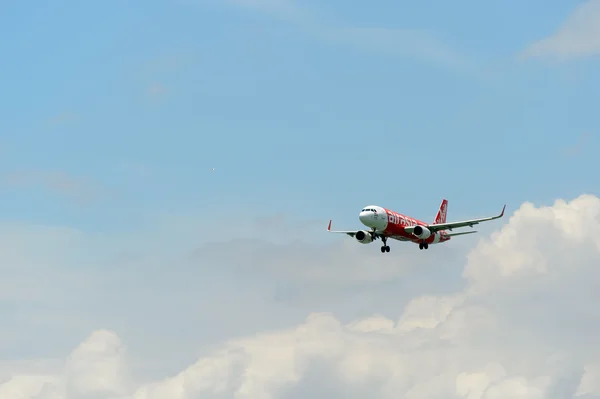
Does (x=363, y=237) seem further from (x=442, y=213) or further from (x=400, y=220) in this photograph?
(x=442, y=213)

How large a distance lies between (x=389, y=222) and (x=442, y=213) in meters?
36.0

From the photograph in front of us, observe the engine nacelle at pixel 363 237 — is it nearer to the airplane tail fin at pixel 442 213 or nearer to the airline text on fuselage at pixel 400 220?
the airline text on fuselage at pixel 400 220

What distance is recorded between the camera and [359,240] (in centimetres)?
14975

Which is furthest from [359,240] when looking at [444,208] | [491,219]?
[444,208]

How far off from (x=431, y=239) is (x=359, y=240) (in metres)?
11.1

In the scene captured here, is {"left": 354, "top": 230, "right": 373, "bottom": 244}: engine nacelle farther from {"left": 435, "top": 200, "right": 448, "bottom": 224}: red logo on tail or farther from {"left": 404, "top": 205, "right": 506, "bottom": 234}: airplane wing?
{"left": 435, "top": 200, "right": 448, "bottom": 224}: red logo on tail

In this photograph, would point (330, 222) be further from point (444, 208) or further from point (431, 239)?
point (444, 208)

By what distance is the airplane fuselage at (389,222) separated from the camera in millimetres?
142337

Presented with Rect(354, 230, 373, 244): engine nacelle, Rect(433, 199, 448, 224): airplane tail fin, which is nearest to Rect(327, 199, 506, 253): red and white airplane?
Rect(354, 230, 373, 244): engine nacelle

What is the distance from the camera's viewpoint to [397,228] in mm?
146125

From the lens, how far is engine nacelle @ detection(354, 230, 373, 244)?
149 meters

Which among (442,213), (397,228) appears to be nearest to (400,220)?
(397,228)

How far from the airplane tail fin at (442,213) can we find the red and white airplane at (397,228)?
2088 centimetres

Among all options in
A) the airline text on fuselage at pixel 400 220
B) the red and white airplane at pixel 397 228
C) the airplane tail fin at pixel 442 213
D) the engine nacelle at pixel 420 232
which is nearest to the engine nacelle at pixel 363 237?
the red and white airplane at pixel 397 228
